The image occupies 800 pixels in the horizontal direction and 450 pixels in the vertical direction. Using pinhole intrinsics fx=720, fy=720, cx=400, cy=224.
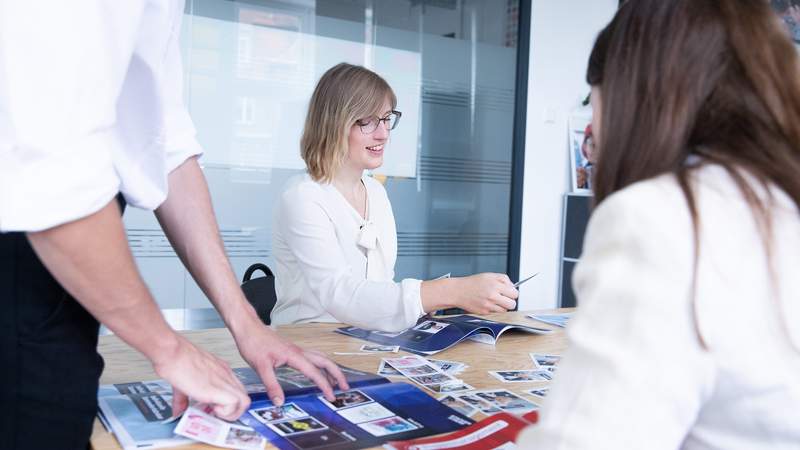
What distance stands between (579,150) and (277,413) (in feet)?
13.1

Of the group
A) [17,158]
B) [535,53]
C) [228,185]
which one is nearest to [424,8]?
[535,53]

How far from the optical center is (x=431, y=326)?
1.72m

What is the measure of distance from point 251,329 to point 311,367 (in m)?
0.12

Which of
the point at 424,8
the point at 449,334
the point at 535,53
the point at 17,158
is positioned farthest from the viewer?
the point at 535,53

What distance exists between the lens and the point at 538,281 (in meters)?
4.68

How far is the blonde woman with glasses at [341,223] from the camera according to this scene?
5.91ft

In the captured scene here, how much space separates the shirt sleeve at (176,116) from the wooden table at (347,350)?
378mm

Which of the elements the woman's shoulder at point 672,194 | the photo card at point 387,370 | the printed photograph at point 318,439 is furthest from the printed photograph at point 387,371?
the woman's shoulder at point 672,194

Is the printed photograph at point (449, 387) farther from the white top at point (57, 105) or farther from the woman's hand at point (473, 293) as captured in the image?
the white top at point (57, 105)

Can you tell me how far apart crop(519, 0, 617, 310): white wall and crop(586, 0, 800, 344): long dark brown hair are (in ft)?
12.7

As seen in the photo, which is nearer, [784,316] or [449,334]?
[784,316]

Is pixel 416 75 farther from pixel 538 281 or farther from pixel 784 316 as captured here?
pixel 784 316

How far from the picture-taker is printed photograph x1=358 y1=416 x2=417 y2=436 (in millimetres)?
976

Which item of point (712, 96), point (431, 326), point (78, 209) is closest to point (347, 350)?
point (431, 326)
